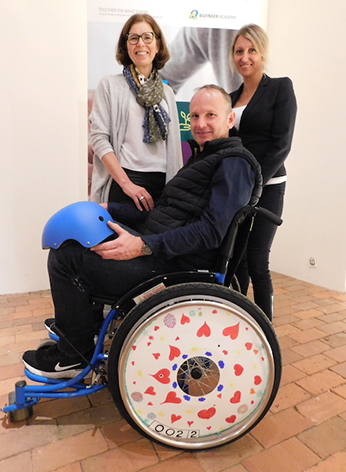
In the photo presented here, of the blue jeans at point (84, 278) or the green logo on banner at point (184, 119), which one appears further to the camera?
the green logo on banner at point (184, 119)

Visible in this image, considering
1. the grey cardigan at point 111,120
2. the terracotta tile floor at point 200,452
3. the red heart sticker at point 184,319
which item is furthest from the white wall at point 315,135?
the red heart sticker at point 184,319

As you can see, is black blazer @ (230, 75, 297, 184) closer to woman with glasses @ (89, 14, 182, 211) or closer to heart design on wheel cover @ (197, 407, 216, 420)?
woman with glasses @ (89, 14, 182, 211)

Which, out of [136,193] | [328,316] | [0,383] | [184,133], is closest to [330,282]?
[328,316]

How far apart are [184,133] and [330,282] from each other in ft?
5.84

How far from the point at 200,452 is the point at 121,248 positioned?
0.79m

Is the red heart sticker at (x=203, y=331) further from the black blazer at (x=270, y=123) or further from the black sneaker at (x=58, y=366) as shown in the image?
the black blazer at (x=270, y=123)

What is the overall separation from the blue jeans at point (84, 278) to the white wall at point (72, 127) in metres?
1.64

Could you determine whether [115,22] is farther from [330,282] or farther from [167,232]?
[330,282]

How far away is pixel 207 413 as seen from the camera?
1.16m

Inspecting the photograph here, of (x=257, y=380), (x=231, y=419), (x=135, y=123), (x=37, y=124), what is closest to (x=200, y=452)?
(x=231, y=419)

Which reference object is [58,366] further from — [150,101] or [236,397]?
[150,101]

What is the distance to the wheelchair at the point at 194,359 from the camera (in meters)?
1.09

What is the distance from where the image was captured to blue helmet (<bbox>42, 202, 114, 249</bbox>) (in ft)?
3.80

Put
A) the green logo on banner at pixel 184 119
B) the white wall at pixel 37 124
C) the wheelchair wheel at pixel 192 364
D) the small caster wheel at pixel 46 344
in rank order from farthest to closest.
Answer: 1. the green logo on banner at pixel 184 119
2. the white wall at pixel 37 124
3. the small caster wheel at pixel 46 344
4. the wheelchair wheel at pixel 192 364
